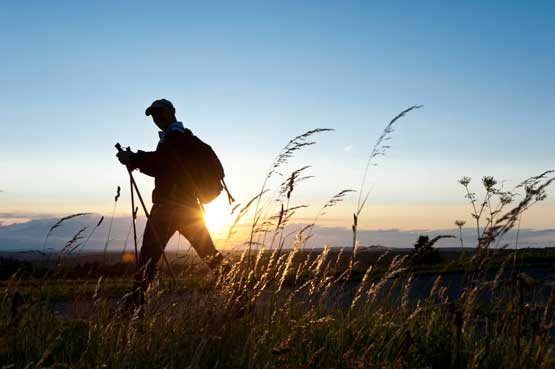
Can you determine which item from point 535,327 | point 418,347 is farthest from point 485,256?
point 418,347

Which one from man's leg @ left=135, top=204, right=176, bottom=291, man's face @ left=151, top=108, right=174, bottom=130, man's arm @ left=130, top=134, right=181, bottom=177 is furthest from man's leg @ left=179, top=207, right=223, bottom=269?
man's face @ left=151, top=108, right=174, bottom=130

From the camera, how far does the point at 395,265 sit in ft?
13.6

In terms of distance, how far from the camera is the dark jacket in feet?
19.5

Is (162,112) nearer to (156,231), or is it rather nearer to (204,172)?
(204,172)

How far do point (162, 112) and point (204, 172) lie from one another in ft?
2.36

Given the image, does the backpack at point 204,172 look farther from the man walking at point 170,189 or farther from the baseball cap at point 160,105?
the baseball cap at point 160,105

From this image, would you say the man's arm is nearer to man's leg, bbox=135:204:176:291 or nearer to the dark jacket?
the dark jacket

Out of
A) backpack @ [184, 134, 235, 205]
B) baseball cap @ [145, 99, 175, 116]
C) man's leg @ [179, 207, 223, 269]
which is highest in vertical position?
baseball cap @ [145, 99, 175, 116]

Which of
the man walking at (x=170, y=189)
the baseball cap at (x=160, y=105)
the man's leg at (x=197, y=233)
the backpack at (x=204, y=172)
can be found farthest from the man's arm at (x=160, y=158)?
the man's leg at (x=197, y=233)

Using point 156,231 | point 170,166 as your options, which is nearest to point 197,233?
point 156,231

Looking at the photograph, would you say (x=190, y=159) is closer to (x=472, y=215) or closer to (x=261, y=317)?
(x=261, y=317)

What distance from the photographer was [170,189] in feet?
19.6

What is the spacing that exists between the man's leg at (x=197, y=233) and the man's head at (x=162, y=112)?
2.98ft

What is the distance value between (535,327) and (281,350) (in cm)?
101
